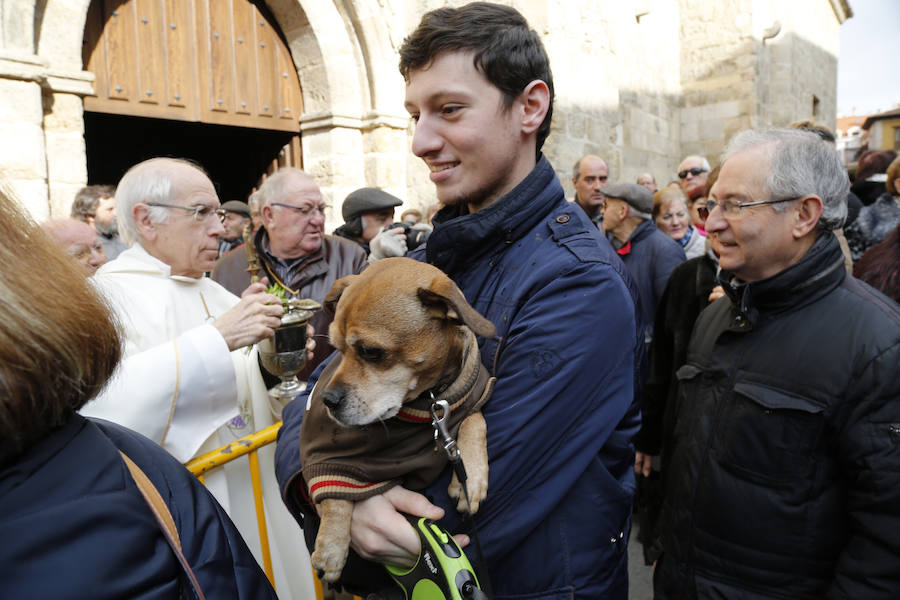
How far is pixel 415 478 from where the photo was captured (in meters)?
1.39

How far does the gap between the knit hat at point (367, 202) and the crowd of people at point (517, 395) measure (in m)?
2.80

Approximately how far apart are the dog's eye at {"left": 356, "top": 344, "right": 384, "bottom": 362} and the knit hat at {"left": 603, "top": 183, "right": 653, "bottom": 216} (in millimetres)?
4020

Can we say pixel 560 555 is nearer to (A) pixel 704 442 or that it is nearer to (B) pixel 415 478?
(B) pixel 415 478

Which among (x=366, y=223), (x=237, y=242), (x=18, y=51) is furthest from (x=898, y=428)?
(x=237, y=242)

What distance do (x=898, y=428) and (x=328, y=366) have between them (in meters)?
1.72

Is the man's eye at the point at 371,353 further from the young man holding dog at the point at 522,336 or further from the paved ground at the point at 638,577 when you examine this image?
the paved ground at the point at 638,577

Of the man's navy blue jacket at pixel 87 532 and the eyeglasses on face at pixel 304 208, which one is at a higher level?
the eyeglasses on face at pixel 304 208

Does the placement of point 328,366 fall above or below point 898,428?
above

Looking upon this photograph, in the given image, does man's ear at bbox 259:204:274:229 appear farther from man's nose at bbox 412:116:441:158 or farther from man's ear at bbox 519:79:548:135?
man's ear at bbox 519:79:548:135

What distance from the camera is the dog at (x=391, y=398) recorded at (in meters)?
1.35

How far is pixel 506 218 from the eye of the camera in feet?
4.62

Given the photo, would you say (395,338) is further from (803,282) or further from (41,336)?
(803,282)

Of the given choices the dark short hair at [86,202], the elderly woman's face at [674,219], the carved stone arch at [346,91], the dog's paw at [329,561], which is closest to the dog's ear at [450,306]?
the dog's paw at [329,561]

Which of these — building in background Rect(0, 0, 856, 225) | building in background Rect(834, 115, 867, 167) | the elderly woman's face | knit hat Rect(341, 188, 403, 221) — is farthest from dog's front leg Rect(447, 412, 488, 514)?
building in background Rect(834, 115, 867, 167)
